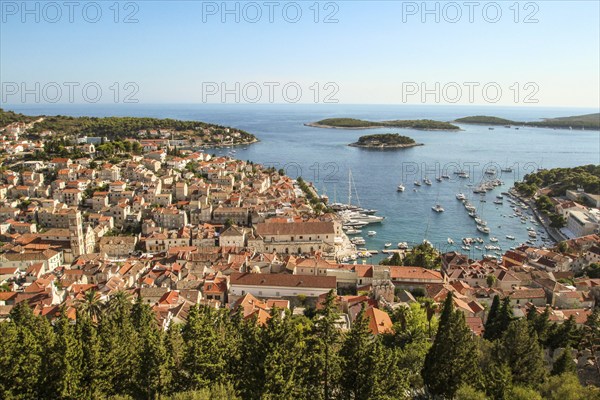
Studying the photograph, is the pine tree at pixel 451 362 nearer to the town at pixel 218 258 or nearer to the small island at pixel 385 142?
the town at pixel 218 258

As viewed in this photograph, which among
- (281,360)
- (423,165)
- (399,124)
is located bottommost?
(281,360)

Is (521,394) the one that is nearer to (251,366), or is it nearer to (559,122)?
(251,366)

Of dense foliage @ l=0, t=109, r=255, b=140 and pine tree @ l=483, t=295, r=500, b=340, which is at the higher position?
dense foliage @ l=0, t=109, r=255, b=140

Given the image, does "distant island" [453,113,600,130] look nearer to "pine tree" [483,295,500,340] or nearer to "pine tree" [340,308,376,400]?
"pine tree" [483,295,500,340]

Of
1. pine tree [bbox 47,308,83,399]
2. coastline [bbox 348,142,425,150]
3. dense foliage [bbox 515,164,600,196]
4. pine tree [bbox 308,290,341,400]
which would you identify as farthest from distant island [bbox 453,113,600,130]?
pine tree [bbox 47,308,83,399]

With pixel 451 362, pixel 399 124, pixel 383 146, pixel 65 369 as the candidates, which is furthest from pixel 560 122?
pixel 65 369

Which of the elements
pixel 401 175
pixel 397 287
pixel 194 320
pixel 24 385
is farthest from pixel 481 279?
pixel 401 175

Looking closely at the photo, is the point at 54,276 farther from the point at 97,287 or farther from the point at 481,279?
the point at 481,279
